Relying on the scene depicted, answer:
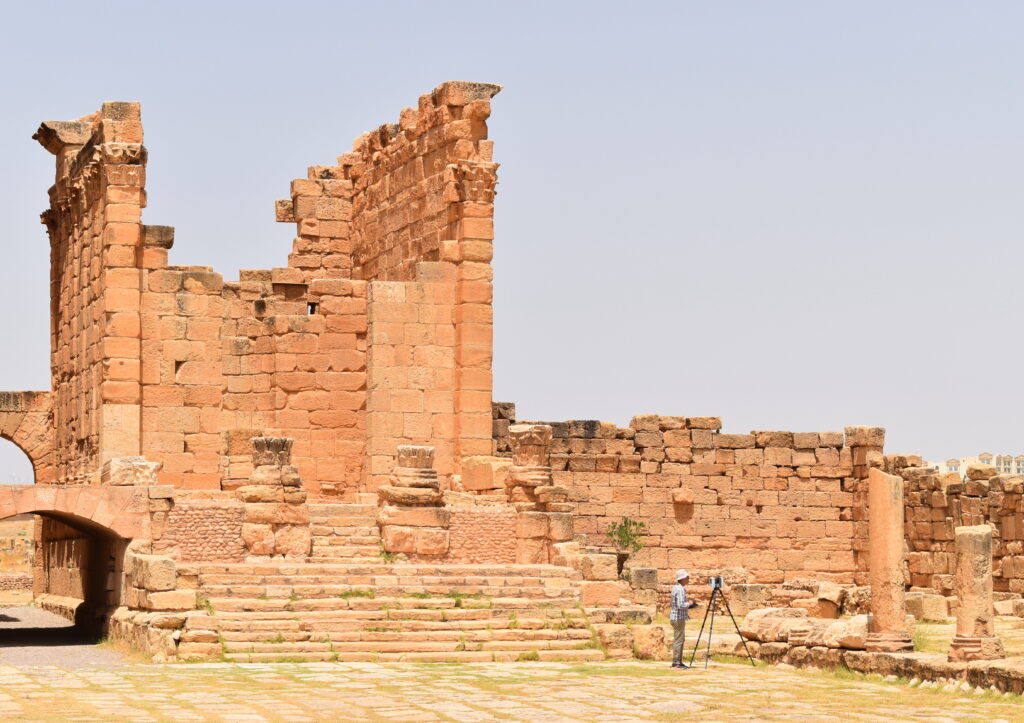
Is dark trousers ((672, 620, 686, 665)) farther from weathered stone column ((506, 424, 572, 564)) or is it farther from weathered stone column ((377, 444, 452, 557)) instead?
weathered stone column ((377, 444, 452, 557))

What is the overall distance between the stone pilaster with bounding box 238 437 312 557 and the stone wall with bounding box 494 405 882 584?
7451mm

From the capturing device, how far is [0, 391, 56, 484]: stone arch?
A: 34.1 meters

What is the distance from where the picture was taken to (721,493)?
32.4 metres

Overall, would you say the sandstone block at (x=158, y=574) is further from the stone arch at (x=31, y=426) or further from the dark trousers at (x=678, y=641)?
the stone arch at (x=31, y=426)

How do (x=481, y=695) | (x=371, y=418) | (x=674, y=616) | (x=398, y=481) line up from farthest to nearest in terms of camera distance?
(x=371, y=418)
(x=398, y=481)
(x=674, y=616)
(x=481, y=695)

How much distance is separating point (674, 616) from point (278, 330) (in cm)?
1014

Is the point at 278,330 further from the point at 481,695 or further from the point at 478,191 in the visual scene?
the point at 481,695

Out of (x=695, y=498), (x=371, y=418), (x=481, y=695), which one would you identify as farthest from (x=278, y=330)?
(x=481, y=695)

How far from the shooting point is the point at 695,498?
32.2 meters

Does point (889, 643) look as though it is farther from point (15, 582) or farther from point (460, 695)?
point (15, 582)

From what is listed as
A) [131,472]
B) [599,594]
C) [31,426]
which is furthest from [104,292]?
[599,594]

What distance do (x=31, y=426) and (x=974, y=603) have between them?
66.0 feet

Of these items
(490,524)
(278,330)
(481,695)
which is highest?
(278,330)

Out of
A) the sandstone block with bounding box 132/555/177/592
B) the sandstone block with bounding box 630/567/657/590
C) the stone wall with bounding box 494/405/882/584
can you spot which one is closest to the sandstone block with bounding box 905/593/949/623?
the sandstone block with bounding box 630/567/657/590
